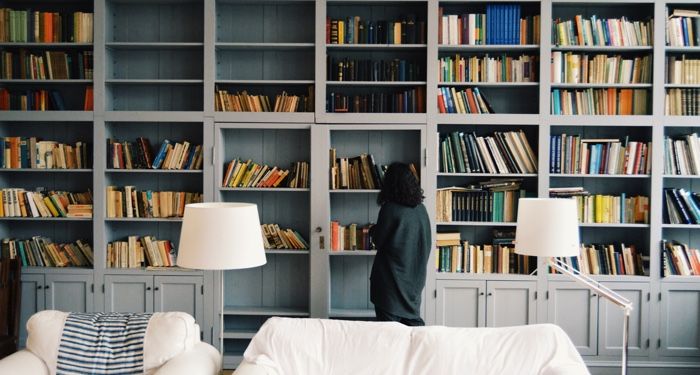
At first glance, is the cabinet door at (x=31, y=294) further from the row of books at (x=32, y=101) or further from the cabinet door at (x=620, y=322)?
the cabinet door at (x=620, y=322)

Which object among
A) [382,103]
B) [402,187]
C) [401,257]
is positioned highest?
[382,103]

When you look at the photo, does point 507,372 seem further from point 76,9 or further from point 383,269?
point 76,9

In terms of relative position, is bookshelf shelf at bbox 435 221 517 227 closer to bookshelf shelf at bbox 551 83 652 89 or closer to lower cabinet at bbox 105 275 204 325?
bookshelf shelf at bbox 551 83 652 89

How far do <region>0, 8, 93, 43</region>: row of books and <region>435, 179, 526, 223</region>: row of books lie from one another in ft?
10.5

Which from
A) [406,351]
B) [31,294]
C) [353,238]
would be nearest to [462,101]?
[353,238]

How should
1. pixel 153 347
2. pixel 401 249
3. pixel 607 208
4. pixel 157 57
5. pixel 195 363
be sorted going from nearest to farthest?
pixel 195 363 → pixel 153 347 → pixel 401 249 → pixel 607 208 → pixel 157 57

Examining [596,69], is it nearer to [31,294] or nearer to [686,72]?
[686,72]

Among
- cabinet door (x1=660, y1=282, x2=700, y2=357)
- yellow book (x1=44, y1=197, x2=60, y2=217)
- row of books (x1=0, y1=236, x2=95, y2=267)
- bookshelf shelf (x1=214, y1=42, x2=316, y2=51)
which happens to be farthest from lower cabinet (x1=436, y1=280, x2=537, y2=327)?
yellow book (x1=44, y1=197, x2=60, y2=217)

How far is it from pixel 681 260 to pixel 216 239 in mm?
3821

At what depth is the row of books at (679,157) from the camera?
4432 millimetres

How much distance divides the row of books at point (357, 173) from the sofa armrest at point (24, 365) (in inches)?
96.3

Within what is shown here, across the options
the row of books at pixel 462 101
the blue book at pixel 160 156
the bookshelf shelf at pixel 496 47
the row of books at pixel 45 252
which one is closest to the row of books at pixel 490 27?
the bookshelf shelf at pixel 496 47

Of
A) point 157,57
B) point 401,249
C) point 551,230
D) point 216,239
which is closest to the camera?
point 216,239

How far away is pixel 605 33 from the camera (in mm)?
4457
